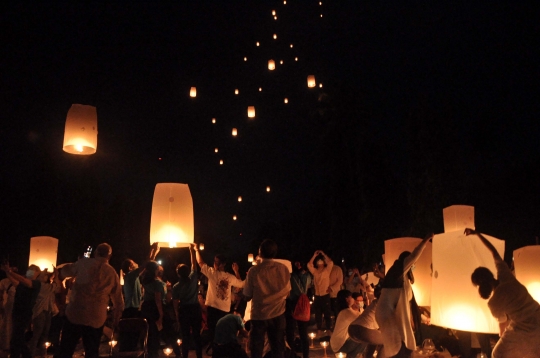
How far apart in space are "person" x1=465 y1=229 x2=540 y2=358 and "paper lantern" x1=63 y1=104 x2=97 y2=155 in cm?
575

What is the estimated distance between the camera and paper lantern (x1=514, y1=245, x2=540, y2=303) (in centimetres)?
796

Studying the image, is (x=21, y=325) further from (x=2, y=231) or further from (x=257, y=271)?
(x=2, y=231)

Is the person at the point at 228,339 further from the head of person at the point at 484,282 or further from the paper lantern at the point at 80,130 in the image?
the head of person at the point at 484,282

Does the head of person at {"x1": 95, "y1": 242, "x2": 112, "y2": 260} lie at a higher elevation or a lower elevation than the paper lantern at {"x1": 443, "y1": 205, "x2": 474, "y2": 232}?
lower

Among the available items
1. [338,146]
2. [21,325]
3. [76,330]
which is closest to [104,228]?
[338,146]

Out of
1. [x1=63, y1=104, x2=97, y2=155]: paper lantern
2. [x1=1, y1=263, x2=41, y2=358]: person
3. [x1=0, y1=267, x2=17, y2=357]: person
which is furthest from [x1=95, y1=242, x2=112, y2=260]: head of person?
[x1=0, y1=267, x2=17, y2=357]: person

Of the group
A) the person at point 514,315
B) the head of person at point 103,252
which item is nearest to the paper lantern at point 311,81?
the head of person at point 103,252

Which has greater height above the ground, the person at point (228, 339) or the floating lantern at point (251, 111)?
the floating lantern at point (251, 111)

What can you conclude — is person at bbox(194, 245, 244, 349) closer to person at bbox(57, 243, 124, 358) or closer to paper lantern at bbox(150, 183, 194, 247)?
paper lantern at bbox(150, 183, 194, 247)

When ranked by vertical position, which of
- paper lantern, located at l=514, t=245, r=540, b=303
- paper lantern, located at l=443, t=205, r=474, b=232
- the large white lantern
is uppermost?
the large white lantern

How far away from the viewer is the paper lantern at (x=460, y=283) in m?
7.05

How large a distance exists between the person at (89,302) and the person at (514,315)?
4.18m

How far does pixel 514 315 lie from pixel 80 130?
6.19 m

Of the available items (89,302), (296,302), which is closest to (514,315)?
(89,302)
